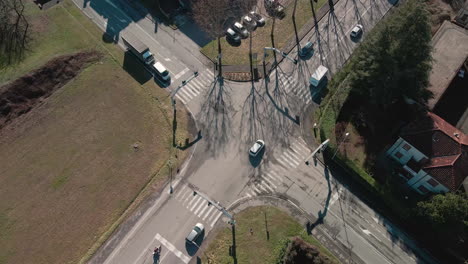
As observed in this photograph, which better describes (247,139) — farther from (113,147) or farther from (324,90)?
(113,147)

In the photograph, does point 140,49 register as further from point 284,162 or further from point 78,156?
point 284,162

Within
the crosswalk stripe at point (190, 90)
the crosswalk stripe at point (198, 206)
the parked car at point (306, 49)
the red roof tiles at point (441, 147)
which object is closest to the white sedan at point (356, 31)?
the parked car at point (306, 49)

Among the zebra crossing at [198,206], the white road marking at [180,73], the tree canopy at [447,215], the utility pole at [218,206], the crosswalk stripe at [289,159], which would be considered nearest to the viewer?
the tree canopy at [447,215]

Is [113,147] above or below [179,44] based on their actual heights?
below

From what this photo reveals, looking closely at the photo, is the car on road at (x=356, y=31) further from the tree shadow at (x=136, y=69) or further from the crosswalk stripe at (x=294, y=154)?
the tree shadow at (x=136, y=69)

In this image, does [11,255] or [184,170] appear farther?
[184,170]

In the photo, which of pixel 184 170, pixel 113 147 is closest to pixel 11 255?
pixel 113 147

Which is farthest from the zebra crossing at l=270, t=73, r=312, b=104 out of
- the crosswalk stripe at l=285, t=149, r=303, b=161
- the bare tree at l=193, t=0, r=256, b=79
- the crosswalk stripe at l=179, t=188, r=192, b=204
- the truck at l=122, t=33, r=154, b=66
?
the crosswalk stripe at l=179, t=188, r=192, b=204
